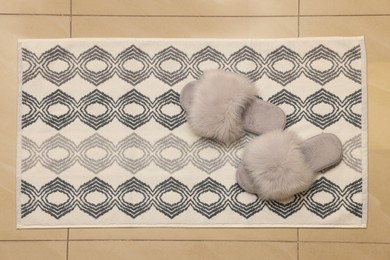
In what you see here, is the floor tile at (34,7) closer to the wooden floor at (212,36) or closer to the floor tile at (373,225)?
the wooden floor at (212,36)

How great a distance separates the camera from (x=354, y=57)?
120 cm

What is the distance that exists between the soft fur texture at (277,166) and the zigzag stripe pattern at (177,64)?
0.17m

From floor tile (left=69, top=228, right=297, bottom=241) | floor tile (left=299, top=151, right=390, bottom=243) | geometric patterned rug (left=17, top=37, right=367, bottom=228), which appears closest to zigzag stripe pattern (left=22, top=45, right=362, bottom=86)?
geometric patterned rug (left=17, top=37, right=367, bottom=228)

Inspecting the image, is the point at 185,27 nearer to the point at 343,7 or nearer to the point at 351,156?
the point at 343,7

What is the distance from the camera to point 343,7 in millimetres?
1209

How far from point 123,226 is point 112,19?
53 centimetres

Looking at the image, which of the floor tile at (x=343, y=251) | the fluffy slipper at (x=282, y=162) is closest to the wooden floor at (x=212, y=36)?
the floor tile at (x=343, y=251)

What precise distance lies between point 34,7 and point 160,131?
1.51 feet

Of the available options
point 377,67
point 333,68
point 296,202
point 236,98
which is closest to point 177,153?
point 236,98

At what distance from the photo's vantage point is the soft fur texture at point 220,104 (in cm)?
112

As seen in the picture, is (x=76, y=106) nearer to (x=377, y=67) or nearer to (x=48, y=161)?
(x=48, y=161)

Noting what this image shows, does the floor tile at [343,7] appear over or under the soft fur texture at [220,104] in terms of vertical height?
over

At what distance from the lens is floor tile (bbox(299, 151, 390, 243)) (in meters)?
1.17

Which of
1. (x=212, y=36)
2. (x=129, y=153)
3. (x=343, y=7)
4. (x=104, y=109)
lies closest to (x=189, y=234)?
(x=129, y=153)
